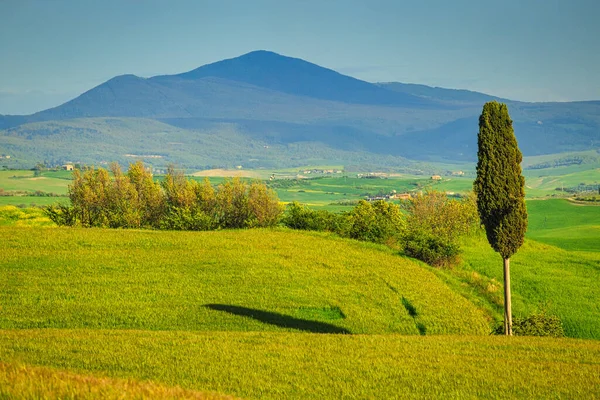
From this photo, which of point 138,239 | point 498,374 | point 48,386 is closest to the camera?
point 48,386

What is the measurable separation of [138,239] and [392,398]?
98.4ft

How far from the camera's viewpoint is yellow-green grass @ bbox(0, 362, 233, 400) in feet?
35.2

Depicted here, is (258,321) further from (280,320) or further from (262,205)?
(262,205)

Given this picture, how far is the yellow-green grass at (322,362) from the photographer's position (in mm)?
16094

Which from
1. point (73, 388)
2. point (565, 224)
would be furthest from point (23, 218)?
point (565, 224)

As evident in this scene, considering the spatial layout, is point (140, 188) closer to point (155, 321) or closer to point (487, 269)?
point (487, 269)

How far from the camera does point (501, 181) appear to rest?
27.3 m

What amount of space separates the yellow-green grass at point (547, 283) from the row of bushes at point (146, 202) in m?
22.2

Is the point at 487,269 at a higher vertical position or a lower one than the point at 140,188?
lower

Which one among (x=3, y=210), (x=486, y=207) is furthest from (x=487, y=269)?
(x=3, y=210)

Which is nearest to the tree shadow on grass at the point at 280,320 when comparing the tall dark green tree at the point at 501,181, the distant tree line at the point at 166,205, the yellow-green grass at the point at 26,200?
the tall dark green tree at the point at 501,181

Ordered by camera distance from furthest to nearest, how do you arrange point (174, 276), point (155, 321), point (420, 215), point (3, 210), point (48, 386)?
point (420, 215) < point (3, 210) < point (174, 276) < point (155, 321) < point (48, 386)

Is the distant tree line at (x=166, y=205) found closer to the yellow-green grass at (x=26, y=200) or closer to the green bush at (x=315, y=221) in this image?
the green bush at (x=315, y=221)

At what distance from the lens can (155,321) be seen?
90.5ft
